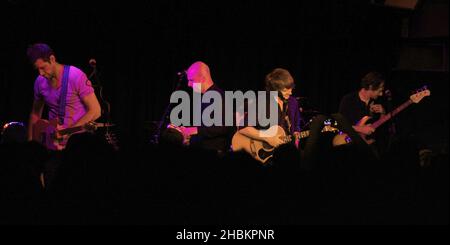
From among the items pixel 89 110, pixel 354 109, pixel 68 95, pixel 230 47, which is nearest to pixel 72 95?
pixel 68 95

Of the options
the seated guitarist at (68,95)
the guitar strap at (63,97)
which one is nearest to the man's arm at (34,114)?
the seated guitarist at (68,95)

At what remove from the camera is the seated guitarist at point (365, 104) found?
19.1 feet

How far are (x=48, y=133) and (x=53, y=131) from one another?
0.06 m

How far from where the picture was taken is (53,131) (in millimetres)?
4633

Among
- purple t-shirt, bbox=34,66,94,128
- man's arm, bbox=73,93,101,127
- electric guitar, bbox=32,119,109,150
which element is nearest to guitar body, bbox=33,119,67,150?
electric guitar, bbox=32,119,109,150

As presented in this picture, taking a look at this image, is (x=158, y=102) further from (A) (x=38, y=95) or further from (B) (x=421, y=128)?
(B) (x=421, y=128)

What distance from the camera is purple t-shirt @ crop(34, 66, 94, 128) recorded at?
4.67 meters

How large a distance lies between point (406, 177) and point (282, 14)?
5749 mm

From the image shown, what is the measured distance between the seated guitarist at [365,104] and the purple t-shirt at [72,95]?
9.42ft

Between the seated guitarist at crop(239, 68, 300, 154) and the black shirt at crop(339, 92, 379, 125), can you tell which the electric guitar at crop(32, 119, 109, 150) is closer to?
the seated guitarist at crop(239, 68, 300, 154)

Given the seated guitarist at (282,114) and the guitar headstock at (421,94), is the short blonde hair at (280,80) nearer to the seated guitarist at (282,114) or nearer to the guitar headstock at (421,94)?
the seated guitarist at (282,114)

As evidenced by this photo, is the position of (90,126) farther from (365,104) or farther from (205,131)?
(365,104)
